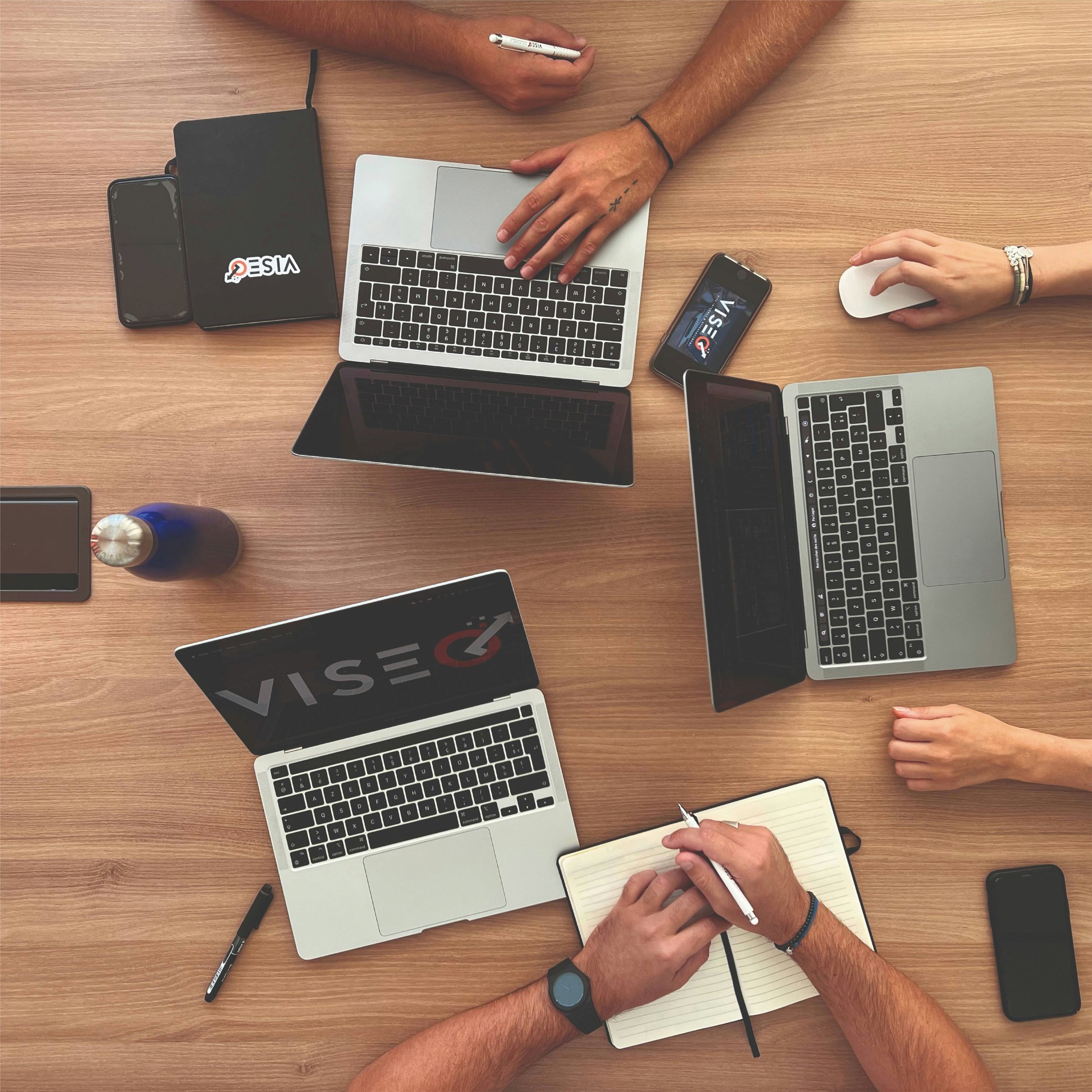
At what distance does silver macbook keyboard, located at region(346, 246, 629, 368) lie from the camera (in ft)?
4.05

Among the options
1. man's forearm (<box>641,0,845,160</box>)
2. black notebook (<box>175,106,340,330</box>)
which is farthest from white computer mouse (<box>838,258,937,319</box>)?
black notebook (<box>175,106,340,330</box>)

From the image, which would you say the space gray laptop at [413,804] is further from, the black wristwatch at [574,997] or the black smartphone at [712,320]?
the black smartphone at [712,320]

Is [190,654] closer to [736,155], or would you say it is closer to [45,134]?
[45,134]

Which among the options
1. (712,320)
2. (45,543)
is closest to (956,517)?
(712,320)

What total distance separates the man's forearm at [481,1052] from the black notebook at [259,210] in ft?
3.76

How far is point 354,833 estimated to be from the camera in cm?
124

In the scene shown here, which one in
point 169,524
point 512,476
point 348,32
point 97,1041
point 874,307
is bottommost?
point 97,1041

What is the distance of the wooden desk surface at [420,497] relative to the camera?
1265mm

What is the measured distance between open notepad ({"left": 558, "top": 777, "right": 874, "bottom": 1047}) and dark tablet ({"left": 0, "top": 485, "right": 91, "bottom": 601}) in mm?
921

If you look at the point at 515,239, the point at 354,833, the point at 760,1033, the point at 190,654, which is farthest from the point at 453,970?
the point at 515,239

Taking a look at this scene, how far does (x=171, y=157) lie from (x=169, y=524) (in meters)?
0.63

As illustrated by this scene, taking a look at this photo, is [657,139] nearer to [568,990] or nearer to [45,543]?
[45,543]

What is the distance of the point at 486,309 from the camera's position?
4.07 ft

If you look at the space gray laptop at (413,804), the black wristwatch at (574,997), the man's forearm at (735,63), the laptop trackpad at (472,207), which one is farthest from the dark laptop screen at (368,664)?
the man's forearm at (735,63)
